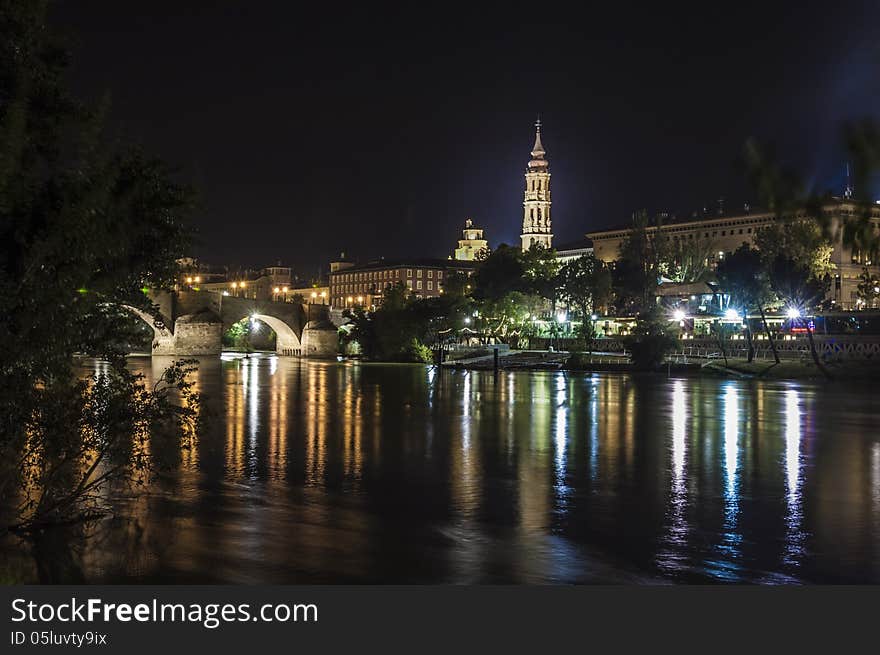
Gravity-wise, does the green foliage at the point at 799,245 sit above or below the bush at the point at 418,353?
above

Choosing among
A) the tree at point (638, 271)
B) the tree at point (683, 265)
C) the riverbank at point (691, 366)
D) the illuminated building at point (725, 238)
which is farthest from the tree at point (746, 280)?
the illuminated building at point (725, 238)

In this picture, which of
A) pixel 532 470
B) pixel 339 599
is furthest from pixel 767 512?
pixel 339 599

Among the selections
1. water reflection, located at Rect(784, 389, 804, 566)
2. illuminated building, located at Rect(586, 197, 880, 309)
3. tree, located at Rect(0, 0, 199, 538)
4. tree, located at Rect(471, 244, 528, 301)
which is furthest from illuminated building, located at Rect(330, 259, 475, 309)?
tree, located at Rect(0, 0, 199, 538)

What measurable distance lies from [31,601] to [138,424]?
4230 millimetres

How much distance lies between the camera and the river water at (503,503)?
1149 centimetres

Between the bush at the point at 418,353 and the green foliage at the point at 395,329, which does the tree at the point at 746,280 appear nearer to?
the bush at the point at 418,353

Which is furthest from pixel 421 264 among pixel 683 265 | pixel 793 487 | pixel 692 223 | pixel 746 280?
pixel 793 487

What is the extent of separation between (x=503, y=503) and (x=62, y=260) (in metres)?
7.89

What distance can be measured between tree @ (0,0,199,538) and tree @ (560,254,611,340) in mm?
76921

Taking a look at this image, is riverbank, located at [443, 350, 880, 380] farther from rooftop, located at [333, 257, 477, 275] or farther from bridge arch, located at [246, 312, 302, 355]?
rooftop, located at [333, 257, 477, 275]

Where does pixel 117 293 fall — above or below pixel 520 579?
above

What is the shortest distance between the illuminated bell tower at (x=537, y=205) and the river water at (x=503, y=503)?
145 meters

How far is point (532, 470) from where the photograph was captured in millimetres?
19203

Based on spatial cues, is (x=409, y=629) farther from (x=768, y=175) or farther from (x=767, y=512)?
(x=767, y=512)
